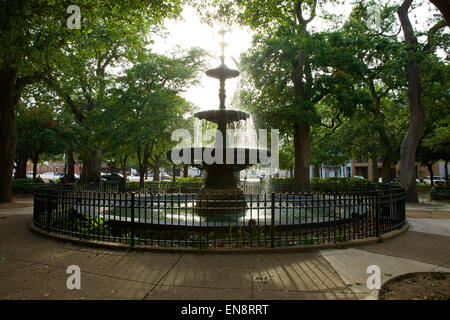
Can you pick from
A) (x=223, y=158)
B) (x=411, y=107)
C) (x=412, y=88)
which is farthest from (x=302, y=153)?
(x=223, y=158)

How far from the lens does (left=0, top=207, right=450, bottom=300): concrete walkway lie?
4.05 metres

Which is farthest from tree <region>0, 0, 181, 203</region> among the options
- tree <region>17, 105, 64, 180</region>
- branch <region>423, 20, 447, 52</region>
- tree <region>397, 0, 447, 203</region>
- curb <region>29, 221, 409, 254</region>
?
branch <region>423, 20, 447, 52</region>

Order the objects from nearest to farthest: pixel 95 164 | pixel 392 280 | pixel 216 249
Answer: pixel 392 280 < pixel 216 249 < pixel 95 164

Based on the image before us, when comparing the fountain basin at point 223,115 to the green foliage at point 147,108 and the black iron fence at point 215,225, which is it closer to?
the black iron fence at point 215,225

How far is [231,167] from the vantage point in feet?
34.4

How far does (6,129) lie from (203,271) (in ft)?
51.5

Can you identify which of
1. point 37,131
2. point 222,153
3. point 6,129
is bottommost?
point 222,153

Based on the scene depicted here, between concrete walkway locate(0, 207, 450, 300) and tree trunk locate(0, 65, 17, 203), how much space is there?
1060cm

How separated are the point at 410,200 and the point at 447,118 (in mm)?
8376

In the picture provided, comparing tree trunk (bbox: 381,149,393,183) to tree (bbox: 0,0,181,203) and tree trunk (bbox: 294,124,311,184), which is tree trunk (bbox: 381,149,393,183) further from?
tree (bbox: 0,0,181,203)

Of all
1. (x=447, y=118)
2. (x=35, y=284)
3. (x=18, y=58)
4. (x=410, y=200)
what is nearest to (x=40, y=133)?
(x=18, y=58)

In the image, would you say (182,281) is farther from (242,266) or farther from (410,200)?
(410,200)

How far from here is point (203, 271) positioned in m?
4.93
